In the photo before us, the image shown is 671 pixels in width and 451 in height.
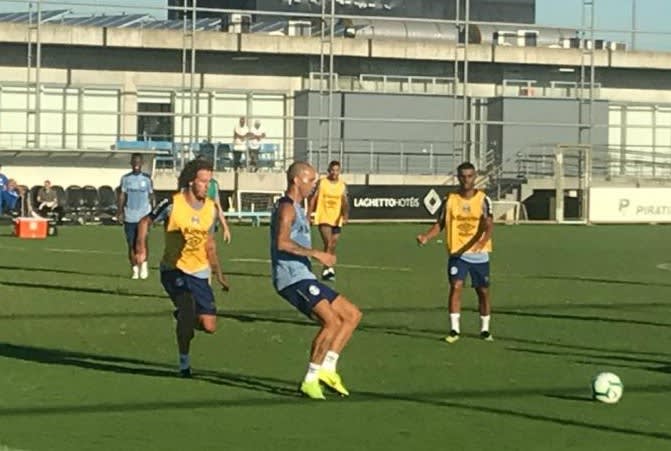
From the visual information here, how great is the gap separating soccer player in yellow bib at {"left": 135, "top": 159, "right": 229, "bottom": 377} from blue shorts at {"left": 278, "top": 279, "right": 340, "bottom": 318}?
128cm

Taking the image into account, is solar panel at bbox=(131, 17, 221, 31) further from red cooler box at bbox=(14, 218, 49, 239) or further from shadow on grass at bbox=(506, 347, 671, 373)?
shadow on grass at bbox=(506, 347, 671, 373)

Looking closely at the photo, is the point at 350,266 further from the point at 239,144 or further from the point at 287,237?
the point at 239,144

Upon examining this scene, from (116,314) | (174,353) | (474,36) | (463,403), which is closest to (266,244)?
(116,314)

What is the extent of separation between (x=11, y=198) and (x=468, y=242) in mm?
25960

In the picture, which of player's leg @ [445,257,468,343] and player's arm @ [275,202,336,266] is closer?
player's arm @ [275,202,336,266]

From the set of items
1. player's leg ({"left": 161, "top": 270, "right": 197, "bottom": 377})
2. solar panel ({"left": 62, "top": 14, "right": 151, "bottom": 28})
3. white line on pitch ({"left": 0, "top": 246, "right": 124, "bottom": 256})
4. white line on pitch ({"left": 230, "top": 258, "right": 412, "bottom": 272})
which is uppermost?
→ solar panel ({"left": 62, "top": 14, "right": 151, "bottom": 28})

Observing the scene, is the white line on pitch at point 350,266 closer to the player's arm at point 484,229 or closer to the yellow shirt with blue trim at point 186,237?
the player's arm at point 484,229

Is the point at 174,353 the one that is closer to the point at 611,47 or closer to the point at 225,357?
the point at 225,357

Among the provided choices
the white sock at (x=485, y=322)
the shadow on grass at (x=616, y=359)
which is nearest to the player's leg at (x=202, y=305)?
the shadow on grass at (x=616, y=359)

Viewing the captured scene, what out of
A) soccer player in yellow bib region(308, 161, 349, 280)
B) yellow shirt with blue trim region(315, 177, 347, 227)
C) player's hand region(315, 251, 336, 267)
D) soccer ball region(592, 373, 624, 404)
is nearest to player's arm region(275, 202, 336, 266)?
player's hand region(315, 251, 336, 267)

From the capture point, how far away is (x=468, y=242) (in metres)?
15.4

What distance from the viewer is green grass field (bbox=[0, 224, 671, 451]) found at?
9859 millimetres

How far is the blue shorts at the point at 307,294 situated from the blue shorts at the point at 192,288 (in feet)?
4.13

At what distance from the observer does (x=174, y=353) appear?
14.0 meters
